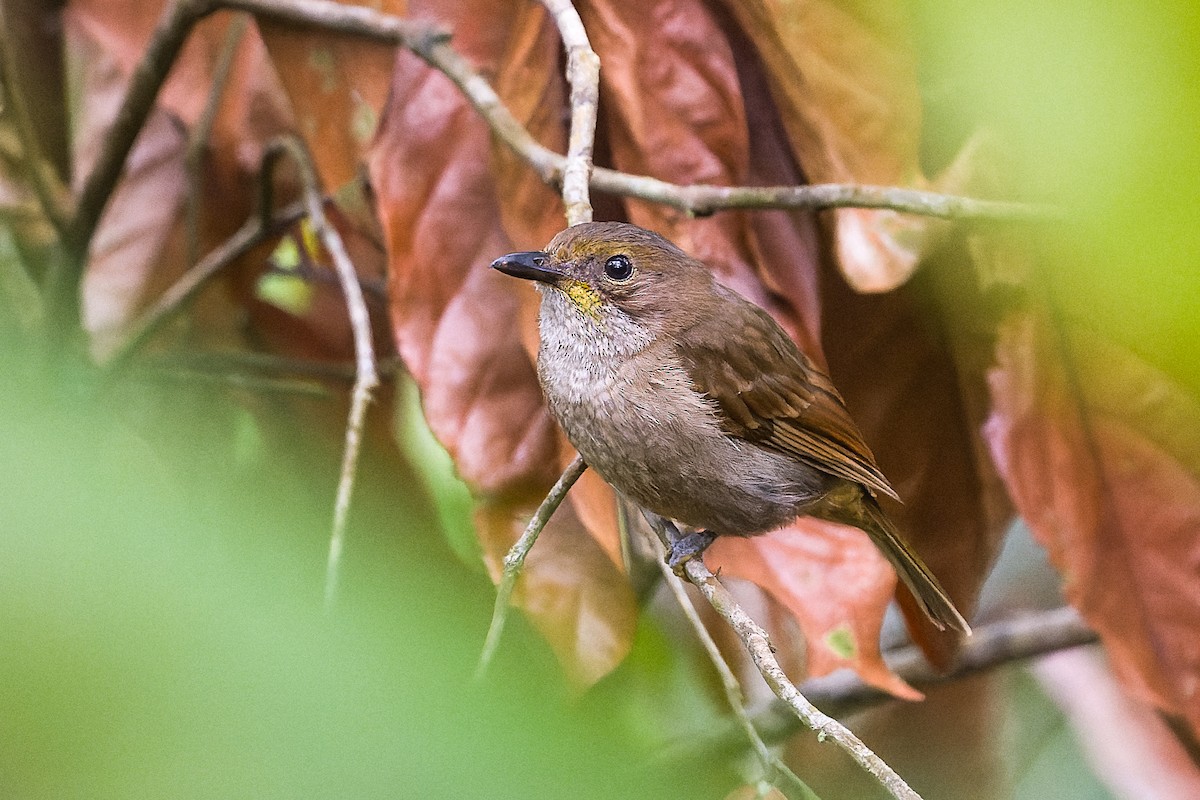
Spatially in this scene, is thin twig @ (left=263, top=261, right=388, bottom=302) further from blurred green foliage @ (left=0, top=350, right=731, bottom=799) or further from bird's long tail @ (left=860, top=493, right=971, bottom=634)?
blurred green foliage @ (left=0, top=350, right=731, bottom=799)

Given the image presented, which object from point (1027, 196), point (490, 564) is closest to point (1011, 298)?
point (1027, 196)

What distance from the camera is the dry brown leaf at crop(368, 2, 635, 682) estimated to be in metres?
1.15

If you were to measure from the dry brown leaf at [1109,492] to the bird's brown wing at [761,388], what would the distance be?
0.66ft

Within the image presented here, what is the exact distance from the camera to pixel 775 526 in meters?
1.07

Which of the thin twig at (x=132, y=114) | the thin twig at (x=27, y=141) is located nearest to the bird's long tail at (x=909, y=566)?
the thin twig at (x=132, y=114)

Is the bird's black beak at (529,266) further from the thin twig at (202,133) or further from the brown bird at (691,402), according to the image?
the thin twig at (202,133)

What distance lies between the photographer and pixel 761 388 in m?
1.04

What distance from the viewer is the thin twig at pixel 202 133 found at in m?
1.49

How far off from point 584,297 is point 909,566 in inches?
16.6

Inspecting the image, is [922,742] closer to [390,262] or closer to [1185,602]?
[1185,602]

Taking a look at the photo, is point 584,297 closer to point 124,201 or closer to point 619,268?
point 619,268

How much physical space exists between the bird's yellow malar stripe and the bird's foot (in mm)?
240

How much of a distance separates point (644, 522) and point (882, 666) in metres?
0.29

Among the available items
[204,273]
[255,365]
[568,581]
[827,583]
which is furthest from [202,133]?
[827,583]
